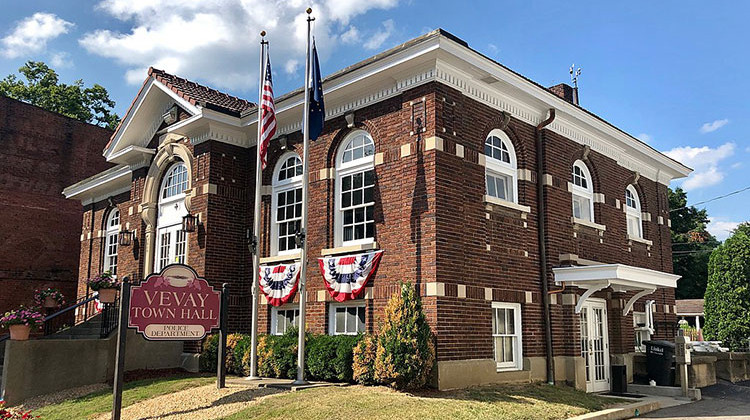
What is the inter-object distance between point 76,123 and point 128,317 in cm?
2129

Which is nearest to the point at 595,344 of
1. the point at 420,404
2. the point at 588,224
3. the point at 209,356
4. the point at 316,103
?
the point at 588,224

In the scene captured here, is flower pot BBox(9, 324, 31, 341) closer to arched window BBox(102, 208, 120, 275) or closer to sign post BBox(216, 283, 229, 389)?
sign post BBox(216, 283, 229, 389)

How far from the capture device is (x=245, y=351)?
1449 centimetres

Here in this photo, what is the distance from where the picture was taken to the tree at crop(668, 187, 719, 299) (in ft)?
147

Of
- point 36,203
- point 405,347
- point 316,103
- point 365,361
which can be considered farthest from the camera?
point 36,203

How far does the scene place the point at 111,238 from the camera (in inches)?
917

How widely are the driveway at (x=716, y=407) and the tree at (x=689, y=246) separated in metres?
29.1

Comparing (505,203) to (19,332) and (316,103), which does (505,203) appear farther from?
(19,332)

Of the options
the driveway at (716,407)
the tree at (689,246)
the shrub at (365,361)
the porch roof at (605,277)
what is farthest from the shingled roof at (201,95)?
the tree at (689,246)

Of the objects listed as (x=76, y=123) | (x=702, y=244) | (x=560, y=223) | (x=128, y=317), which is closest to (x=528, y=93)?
(x=560, y=223)

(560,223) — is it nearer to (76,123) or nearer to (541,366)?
(541,366)

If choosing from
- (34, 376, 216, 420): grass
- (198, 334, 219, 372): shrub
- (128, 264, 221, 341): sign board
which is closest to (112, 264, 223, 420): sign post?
(128, 264, 221, 341): sign board

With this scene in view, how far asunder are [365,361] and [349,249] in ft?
8.95

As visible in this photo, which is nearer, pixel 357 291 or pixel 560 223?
pixel 357 291
